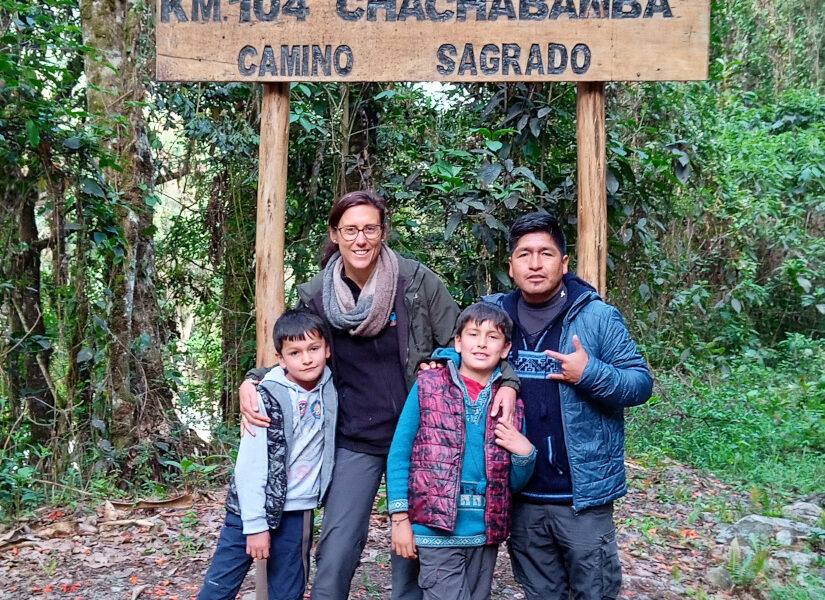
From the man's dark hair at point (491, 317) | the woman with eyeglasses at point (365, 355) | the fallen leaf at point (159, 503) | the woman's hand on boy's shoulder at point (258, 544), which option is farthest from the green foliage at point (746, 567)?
the fallen leaf at point (159, 503)

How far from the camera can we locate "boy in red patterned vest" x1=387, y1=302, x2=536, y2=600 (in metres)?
A: 2.66

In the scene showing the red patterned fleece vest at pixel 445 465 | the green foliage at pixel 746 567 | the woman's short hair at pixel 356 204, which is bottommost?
the green foliage at pixel 746 567

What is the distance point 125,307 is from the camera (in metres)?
5.83

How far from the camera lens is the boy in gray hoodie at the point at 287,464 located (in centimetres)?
287

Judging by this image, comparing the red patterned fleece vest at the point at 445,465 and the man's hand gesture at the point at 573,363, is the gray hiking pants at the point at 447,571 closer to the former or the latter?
the red patterned fleece vest at the point at 445,465

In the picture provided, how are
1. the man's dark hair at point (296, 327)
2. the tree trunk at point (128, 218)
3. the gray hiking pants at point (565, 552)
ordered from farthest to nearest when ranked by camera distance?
the tree trunk at point (128, 218)
the man's dark hair at point (296, 327)
the gray hiking pants at point (565, 552)

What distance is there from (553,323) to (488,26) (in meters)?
1.26

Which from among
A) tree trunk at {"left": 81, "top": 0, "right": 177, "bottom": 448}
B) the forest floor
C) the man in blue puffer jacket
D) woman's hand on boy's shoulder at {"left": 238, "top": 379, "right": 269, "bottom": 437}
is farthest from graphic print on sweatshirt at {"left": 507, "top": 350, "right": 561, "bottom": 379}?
tree trunk at {"left": 81, "top": 0, "right": 177, "bottom": 448}

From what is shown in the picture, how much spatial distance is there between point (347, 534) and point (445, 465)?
53 cm

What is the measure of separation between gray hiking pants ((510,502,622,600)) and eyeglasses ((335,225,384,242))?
1101 millimetres

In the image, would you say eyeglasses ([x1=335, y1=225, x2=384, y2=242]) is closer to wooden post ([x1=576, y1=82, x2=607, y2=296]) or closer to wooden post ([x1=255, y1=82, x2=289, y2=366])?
wooden post ([x1=255, y1=82, x2=289, y2=366])

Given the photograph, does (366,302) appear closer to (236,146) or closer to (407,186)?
(407,186)

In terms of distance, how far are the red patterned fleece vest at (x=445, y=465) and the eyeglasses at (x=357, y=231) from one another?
581 millimetres

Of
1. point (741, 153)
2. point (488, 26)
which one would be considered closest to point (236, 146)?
point (488, 26)
